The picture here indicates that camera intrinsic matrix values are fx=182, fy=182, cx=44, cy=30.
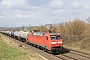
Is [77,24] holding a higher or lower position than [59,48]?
higher

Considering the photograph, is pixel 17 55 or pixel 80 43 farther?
pixel 80 43

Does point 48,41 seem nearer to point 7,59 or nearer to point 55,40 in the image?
point 55,40

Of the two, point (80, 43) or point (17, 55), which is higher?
point (80, 43)

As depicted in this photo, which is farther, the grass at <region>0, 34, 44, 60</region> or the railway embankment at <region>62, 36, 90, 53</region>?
the railway embankment at <region>62, 36, 90, 53</region>

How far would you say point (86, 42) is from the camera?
32.7 metres

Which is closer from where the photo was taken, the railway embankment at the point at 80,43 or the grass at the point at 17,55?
the grass at the point at 17,55

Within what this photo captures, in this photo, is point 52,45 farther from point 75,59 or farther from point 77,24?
point 77,24

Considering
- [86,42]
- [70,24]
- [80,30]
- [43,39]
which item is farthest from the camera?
[70,24]

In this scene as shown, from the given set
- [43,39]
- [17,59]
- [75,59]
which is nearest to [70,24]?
[43,39]

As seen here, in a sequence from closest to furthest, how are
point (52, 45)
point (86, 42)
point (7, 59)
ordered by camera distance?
point (7, 59)
point (52, 45)
point (86, 42)

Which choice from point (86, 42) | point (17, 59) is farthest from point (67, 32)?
point (17, 59)

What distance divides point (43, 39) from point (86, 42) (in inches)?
333

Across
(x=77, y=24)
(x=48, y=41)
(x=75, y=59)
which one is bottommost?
(x=75, y=59)

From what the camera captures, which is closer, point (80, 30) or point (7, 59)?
point (7, 59)
